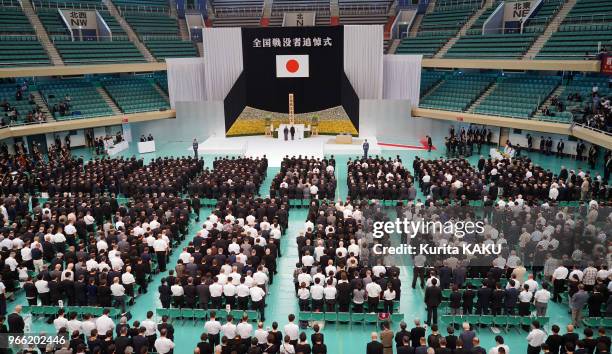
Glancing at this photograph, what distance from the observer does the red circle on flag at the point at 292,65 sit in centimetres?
3065

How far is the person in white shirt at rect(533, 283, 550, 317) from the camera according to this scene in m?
10.7

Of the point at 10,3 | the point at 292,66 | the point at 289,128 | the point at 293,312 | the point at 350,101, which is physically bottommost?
the point at 293,312

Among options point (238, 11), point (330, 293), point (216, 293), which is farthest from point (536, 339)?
point (238, 11)

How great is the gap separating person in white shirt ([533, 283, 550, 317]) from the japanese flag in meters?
22.8

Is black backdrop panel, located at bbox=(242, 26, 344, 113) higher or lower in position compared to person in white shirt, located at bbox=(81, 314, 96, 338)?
higher

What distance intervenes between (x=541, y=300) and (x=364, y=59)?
22.7 m

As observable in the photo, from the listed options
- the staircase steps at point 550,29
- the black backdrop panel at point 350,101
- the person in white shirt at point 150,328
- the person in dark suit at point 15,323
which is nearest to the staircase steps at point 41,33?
the black backdrop panel at point 350,101

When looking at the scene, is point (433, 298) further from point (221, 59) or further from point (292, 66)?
point (221, 59)

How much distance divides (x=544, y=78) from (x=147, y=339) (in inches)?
1104

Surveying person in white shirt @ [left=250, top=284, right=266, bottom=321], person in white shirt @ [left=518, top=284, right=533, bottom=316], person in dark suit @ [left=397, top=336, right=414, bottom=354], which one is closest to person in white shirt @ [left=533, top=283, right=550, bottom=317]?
person in white shirt @ [left=518, top=284, right=533, bottom=316]

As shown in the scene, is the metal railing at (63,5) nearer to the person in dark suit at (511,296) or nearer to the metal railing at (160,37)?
the metal railing at (160,37)

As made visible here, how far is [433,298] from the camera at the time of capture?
10.9 m

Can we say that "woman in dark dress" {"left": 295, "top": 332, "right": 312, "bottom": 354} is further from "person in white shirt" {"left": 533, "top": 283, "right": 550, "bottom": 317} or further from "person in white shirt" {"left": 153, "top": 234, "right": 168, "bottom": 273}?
"person in white shirt" {"left": 153, "top": 234, "right": 168, "bottom": 273}

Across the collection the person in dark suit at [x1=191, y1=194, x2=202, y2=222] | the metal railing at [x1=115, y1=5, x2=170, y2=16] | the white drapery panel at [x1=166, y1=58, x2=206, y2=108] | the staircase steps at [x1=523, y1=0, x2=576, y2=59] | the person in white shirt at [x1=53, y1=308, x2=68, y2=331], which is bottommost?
the person in white shirt at [x1=53, y1=308, x2=68, y2=331]
